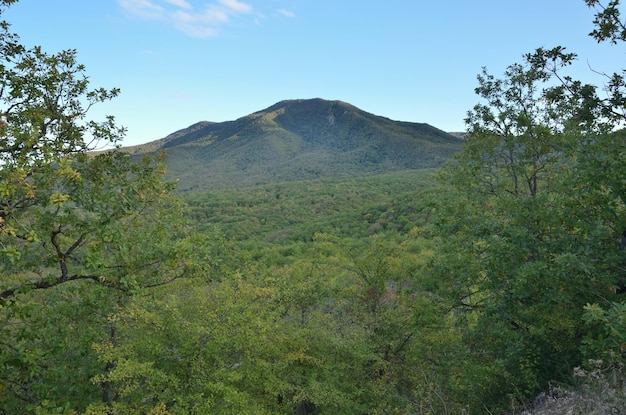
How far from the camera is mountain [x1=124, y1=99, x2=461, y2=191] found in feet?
425

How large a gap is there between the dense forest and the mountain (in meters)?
109

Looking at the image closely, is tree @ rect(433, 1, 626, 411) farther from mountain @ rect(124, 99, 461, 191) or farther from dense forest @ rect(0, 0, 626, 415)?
mountain @ rect(124, 99, 461, 191)

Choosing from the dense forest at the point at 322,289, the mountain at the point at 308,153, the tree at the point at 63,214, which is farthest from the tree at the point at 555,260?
the mountain at the point at 308,153

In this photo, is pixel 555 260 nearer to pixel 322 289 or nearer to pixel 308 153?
pixel 322 289

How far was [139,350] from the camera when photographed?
10797 mm

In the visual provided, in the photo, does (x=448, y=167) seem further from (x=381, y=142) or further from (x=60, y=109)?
(x=381, y=142)

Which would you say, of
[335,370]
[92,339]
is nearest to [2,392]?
[92,339]

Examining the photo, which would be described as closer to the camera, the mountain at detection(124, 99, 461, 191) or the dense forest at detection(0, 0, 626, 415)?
the dense forest at detection(0, 0, 626, 415)

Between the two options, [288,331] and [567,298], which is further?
[288,331]

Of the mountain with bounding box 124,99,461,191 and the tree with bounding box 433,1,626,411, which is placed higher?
the mountain with bounding box 124,99,461,191

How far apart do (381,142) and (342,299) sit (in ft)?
478

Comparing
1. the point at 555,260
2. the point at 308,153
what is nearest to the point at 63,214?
the point at 555,260

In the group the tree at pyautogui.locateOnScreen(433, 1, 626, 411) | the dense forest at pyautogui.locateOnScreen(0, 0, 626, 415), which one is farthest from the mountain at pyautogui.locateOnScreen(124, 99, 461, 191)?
the tree at pyautogui.locateOnScreen(433, 1, 626, 411)

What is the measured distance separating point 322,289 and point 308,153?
147328 millimetres
